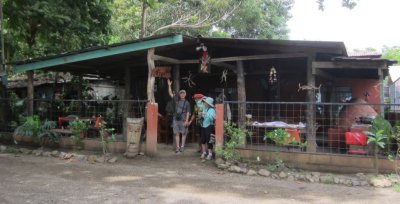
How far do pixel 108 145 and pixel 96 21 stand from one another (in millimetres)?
6033

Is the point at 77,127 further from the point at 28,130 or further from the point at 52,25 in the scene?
the point at 52,25

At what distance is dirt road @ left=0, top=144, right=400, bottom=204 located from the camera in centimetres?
647

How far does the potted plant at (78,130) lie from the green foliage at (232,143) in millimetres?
4060

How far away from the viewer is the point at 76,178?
25.9ft

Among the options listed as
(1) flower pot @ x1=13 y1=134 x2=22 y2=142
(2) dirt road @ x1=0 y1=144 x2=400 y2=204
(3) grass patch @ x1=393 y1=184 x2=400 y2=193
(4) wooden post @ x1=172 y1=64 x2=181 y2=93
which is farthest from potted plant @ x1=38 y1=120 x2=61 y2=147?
(3) grass patch @ x1=393 y1=184 x2=400 y2=193

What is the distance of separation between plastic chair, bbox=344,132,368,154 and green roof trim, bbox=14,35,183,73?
14.5ft

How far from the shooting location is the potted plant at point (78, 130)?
10742mm

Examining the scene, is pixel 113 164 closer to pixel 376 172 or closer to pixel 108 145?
pixel 108 145

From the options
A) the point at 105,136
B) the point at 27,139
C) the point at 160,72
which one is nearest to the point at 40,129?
the point at 27,139

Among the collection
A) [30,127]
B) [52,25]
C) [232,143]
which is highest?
[52,25]

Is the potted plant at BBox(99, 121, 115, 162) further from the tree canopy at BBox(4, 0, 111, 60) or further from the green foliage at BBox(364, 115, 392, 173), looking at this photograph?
the green foliage at BBox(364, 115, 392, 173)

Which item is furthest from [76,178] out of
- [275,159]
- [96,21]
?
[96,21]

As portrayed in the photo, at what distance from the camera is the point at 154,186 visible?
7301 mm

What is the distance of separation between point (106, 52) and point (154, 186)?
4479mm
